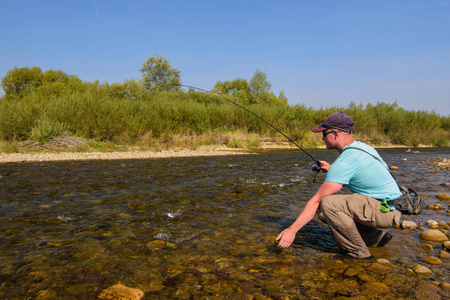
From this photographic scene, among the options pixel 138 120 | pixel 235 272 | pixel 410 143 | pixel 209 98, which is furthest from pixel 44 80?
pixel 235 272

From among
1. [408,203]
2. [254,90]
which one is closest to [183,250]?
[408,203]

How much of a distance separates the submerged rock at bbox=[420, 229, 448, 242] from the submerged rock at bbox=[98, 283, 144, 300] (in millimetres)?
3290

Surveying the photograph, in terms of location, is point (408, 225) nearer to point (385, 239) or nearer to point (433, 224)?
point (433, 224)

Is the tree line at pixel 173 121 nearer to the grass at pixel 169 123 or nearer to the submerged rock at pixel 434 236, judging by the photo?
the grass at pixel 169 123

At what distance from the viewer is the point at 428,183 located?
23.8ft

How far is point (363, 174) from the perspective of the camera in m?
2.91

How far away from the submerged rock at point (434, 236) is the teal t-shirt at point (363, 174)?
103 cm

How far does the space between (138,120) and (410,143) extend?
20.1 m

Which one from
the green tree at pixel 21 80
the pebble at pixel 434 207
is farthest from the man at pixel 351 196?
the green tree at pixel 21 80

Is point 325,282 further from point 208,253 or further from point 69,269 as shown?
point 69,269

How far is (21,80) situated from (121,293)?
143 feet

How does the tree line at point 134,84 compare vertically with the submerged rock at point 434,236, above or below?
above

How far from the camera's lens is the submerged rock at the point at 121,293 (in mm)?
2254

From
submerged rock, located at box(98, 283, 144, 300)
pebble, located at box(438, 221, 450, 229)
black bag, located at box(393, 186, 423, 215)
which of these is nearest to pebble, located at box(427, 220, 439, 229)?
pebble, located at box(438, 221, 450, 229)
